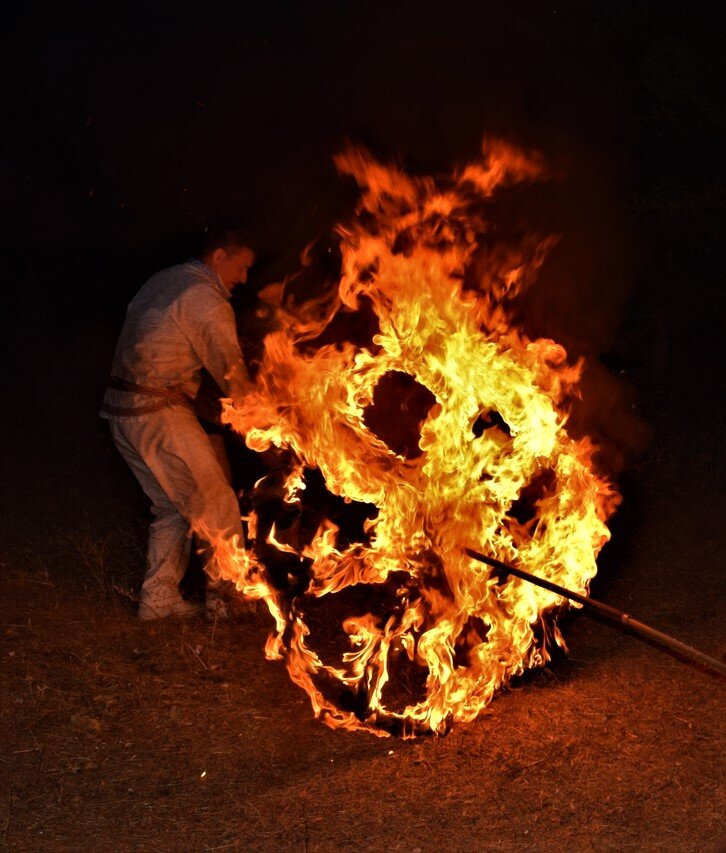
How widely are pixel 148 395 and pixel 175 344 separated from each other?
0.38 metres

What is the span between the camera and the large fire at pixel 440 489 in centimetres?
494

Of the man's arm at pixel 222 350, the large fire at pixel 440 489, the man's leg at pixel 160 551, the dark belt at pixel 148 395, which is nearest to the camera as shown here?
the large fire at pixel 440 489

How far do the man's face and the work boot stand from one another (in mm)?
2021

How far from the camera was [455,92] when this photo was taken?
28.8ft

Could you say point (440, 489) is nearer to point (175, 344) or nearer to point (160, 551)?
point (175, 344)

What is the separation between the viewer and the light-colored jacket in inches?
227

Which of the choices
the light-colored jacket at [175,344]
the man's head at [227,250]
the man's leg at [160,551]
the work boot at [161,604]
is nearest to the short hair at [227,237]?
the man's head at [227,250]

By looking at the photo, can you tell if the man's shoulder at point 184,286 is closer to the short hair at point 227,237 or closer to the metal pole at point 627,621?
the short hair at point 227,237

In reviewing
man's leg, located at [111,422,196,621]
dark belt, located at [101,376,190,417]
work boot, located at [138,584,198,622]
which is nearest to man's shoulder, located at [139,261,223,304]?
dark belt, located at [101,376,190,417]

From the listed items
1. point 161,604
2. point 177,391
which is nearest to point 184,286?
point 177,391

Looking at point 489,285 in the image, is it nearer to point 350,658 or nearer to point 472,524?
point 472,524

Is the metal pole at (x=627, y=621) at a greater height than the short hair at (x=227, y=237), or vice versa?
the short hair at (x=227, y=237)

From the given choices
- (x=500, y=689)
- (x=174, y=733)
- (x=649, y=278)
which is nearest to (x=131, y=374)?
(x=174, y=733)

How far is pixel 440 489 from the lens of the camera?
5.01 metres
